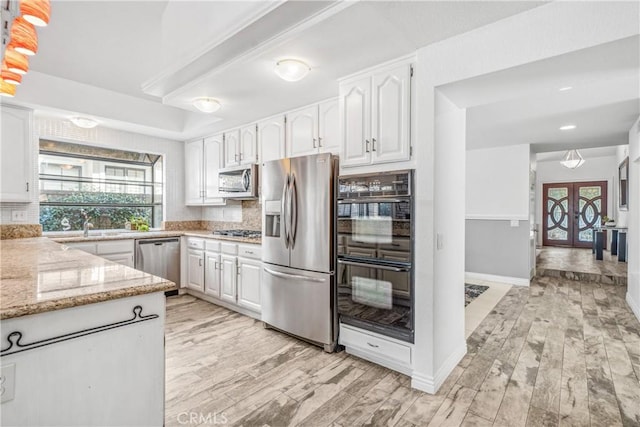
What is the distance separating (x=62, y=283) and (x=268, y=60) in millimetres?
1871

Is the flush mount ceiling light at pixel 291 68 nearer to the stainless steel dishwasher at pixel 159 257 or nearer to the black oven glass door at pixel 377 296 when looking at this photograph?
the black oven glass door at pixel 377 296

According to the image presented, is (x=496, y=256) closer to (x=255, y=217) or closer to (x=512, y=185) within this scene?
(x=512, y=185)

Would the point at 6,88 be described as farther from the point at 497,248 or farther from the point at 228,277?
the point at 497,248

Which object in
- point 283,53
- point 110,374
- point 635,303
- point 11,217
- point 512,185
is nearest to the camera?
point 110,374

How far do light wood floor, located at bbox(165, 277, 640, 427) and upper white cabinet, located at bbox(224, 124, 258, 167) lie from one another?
1.99 metres

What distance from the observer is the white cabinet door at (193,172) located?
15.9ft

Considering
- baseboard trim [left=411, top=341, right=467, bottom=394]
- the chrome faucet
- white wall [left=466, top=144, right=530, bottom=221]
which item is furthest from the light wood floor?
white wall [left=466, top=144, right=530, bottom=221]

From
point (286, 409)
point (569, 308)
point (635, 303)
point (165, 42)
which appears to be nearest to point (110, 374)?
point (286, 409)

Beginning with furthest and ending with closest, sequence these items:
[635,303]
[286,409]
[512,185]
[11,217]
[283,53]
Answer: [512,185]
[635,303]
[11,217]
[283,53]
[286,409]

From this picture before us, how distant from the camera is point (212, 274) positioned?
4016 millimetres

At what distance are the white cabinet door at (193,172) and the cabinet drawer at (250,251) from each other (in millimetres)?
1632

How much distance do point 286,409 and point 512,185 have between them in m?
5.19

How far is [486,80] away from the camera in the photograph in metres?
2.03

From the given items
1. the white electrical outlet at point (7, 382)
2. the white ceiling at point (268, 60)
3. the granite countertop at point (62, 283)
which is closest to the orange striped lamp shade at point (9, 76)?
the granite countertop at point (62, 283)
